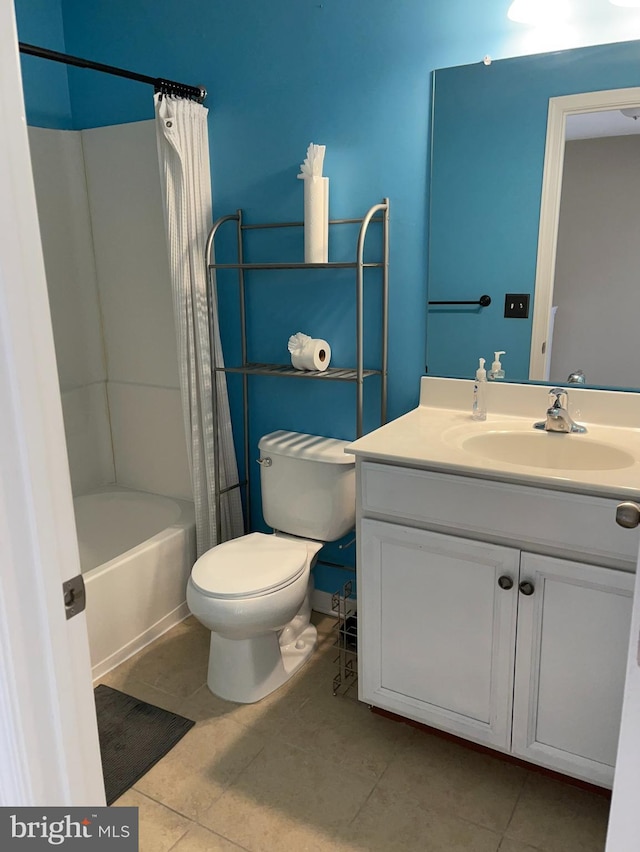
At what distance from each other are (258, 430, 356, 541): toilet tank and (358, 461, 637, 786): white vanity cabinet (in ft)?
1.42

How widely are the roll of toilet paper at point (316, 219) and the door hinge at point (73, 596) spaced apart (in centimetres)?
152

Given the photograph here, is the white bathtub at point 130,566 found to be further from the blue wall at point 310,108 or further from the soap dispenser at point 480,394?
the soap dispenser at point 480,394

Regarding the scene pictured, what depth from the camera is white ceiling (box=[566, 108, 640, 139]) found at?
5.80 ft

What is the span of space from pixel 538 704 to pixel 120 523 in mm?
1931

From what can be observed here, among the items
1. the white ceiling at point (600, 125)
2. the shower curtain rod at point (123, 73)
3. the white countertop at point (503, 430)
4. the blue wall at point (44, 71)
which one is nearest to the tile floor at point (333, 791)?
the white countertop at point (503, 430)

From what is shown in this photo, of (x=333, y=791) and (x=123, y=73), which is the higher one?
(x=123, y=73)

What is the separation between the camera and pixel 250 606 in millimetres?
1993

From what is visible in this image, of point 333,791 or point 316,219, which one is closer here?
point 333,791

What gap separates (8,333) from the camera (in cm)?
77

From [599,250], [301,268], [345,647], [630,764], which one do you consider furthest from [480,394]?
[630,764]

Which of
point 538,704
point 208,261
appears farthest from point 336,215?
point 538,704

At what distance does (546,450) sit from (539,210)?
702mm

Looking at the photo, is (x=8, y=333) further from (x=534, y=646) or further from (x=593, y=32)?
(x=593, y=32)

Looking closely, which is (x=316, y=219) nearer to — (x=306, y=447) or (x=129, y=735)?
(x=306, y=447)
